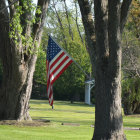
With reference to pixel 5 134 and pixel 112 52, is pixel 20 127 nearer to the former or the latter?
pixel 5 134

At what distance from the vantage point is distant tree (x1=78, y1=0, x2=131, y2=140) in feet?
31.1

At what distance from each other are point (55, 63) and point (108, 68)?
10.7 metres

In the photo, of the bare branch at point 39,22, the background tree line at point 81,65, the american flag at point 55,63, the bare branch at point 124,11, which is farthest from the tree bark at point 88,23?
the background tree line at point 81,65

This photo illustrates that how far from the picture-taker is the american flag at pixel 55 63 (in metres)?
19.9

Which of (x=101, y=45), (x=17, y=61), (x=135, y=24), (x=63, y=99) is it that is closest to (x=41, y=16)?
(x=17, y=61)

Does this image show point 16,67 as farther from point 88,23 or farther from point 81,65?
point 81,65

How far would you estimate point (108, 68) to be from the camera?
9.54 metres

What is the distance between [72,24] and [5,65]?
5537 centimetres

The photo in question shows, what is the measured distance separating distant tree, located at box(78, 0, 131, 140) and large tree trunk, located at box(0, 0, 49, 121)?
6.55 meters

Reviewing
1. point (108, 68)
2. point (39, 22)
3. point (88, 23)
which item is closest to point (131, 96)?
point (39, 22)

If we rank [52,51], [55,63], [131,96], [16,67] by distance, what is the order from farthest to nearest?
[131,96] < [52,51] < [55,63] < [16,67]

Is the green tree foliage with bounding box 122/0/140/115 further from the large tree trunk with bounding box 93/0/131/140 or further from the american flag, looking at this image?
the large tree trunk with bounding box 93/0/131/140

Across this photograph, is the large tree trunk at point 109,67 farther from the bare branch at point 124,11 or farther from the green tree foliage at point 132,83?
the green tree foliage at point 132,83

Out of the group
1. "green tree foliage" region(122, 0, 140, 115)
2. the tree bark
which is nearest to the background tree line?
"green tree foliage" region(122, 0, 140, 115)
